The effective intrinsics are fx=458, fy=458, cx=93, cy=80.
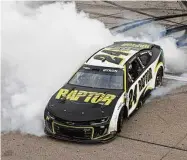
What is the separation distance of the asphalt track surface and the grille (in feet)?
0.66

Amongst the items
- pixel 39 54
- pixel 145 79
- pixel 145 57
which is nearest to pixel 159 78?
pixel 145 57

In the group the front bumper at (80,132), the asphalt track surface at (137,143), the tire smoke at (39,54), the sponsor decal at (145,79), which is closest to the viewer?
the asphalt track surface at (137,143)

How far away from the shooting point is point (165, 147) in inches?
370

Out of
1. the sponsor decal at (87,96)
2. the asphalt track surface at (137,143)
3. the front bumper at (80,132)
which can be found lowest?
the asphalt track surface at (137,143)

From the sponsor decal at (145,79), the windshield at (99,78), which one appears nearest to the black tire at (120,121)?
the windshield at (99,78)

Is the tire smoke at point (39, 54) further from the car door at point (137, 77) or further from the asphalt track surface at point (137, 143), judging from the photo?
the car door at point (137, 77)

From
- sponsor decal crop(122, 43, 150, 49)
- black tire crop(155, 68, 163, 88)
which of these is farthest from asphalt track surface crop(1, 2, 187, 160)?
sponsor decal crop(122, 43, 150, 49)

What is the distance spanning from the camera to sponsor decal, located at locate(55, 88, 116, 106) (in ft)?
32.4

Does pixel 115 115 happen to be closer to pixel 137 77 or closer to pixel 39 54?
pixel 137 77

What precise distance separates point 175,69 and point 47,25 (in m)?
4.26

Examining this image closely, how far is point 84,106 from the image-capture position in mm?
9703

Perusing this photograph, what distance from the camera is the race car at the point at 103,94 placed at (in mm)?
9461

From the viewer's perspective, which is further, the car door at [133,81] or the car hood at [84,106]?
the car door at [133,81]

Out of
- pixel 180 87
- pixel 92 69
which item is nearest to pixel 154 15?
pixel 180 87
